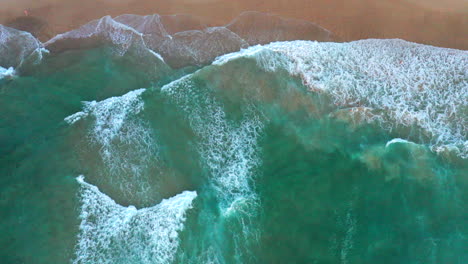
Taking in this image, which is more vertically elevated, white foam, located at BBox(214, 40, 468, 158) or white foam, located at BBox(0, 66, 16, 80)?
white foam, located at BBox(214, 40, 468, 158)

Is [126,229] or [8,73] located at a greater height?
[8,73]

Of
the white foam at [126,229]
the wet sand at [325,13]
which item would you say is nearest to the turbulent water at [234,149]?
the white foam at [126,229]

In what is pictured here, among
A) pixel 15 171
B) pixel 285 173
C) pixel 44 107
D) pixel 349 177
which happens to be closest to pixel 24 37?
pixel 44 107

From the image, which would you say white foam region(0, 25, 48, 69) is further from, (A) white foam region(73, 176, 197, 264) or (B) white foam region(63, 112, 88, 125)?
(A) white foam region(73, 176, 197, 264)

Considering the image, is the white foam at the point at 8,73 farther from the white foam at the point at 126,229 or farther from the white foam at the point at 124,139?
the white foam at the point at 126,229

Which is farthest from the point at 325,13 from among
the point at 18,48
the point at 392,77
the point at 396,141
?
the point at 18,48

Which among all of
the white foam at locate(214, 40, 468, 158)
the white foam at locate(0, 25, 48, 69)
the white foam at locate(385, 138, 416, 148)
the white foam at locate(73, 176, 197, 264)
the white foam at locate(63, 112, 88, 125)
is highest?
the white foam at locate(214, 40, 468, 158)

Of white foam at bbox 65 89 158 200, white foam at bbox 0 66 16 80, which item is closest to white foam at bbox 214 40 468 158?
white foam at bbox 65 89 158 200

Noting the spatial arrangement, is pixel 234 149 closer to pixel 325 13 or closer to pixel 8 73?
pixel 325 13
